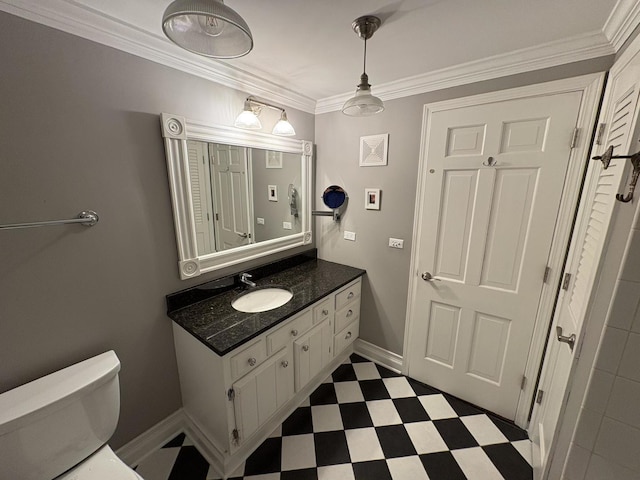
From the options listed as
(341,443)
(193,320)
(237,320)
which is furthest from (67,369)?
(341,443)

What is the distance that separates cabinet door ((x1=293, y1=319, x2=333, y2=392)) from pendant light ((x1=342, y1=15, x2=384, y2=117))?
53.5 inches

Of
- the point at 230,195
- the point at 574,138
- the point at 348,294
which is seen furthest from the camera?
the point at 348,294

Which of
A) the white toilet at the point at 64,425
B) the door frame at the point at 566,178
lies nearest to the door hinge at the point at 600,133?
the door frame at the point at 566,178

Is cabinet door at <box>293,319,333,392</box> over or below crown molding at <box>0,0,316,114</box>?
below

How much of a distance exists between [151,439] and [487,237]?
2.32 m

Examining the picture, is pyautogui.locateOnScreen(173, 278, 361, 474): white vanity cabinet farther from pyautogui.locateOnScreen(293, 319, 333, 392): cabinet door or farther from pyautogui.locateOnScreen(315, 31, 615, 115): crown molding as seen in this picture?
pyautogui.locateOnScreen(315, 31, 615, 115): crown molding

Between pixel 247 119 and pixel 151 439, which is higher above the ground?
pixel 247 119

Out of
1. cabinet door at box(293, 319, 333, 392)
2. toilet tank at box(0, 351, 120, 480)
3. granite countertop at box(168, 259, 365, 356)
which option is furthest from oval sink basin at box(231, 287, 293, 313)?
toilet tank at box(0, 351, 120, 480)

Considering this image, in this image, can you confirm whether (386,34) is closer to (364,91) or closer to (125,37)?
(364,91)

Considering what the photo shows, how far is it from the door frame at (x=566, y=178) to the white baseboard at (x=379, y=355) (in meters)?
0.81

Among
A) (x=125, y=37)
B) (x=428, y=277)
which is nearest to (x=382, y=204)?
(x=428, y=277)

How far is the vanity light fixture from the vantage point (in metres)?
1.54

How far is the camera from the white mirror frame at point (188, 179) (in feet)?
4.38

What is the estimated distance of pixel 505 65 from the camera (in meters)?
1.40
